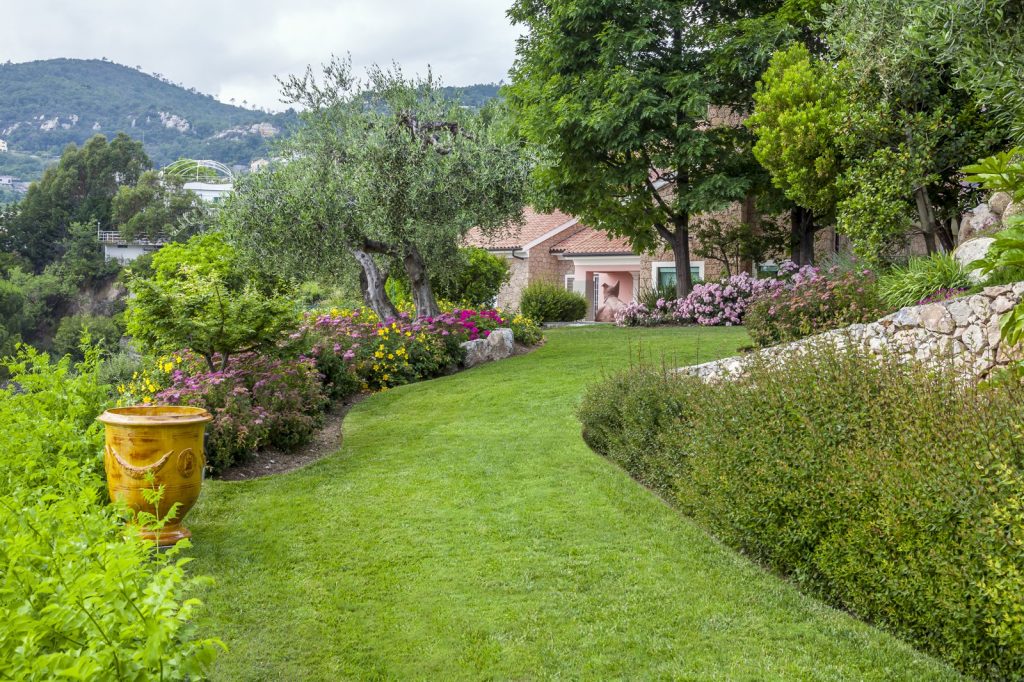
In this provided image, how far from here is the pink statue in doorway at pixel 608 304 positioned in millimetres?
31562

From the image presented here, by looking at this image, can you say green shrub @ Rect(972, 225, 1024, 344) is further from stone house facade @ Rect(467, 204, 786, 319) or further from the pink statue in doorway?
stone house facade @ Rect(467, 204, 786, 319)

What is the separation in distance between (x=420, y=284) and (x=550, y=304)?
12.7m

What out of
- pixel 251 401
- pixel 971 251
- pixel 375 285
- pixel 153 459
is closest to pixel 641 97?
pixel 375 285

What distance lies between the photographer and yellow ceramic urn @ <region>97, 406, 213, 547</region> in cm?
591

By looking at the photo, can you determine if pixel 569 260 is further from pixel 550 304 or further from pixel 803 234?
pixel 803 234

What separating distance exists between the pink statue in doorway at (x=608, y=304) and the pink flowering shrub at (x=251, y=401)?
21280 mm

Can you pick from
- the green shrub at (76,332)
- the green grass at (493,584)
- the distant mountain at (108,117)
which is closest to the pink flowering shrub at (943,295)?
the green grass at (493,584)

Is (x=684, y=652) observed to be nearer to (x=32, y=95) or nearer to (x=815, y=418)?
(x=815, y=418)

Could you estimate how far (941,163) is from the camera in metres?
14.1

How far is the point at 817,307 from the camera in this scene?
1193 centimetres

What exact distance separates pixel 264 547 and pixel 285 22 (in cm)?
1503

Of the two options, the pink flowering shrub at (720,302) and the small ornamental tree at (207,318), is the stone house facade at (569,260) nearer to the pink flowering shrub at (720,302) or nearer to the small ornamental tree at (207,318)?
the pink flowering shrub at (720,302)

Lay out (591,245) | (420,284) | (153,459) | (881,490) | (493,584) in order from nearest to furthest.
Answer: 1. (881,490)
2. (493,584)
3. (153,459)
4. (420,284)
5. (591,245)

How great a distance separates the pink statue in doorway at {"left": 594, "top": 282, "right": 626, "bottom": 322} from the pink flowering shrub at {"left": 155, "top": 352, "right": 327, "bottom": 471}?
2128 cm
